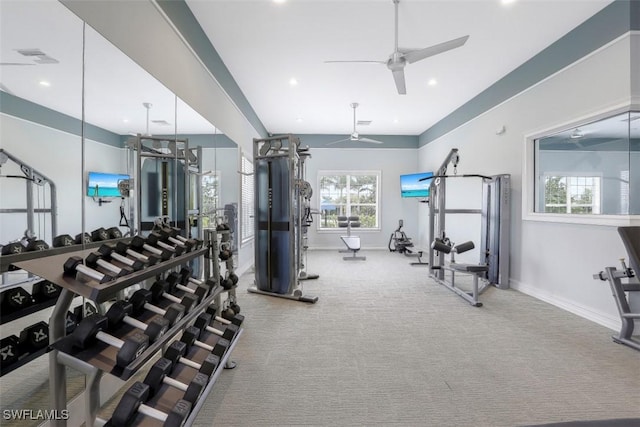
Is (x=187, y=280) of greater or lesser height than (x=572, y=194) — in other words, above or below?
below

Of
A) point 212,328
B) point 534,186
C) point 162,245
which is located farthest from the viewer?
point 534,186

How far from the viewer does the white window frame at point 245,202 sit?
5176 millimetres

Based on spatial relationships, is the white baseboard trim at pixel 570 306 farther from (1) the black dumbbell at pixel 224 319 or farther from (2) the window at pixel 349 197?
(2) the window at pixel 349 197

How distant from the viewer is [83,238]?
1704 millimetres

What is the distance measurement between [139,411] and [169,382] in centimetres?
21

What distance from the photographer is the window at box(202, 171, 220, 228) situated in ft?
11.8

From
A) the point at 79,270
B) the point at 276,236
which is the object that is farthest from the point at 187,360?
the point at 276,236

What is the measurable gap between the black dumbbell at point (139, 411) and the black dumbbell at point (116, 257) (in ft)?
1.70

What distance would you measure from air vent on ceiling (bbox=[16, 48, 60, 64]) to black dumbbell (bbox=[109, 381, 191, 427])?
62.5 inches

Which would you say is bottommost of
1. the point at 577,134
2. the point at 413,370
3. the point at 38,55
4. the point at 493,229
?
the point at 413,370

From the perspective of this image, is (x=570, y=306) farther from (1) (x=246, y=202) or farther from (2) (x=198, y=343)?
(1) (x=246, y=202)

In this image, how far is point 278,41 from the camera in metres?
3.55

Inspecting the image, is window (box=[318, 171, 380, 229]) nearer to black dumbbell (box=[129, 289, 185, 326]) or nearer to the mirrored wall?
the mirrored wall

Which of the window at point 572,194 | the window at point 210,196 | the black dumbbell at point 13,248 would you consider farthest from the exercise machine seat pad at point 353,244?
the black dumbbell at point 13,248
